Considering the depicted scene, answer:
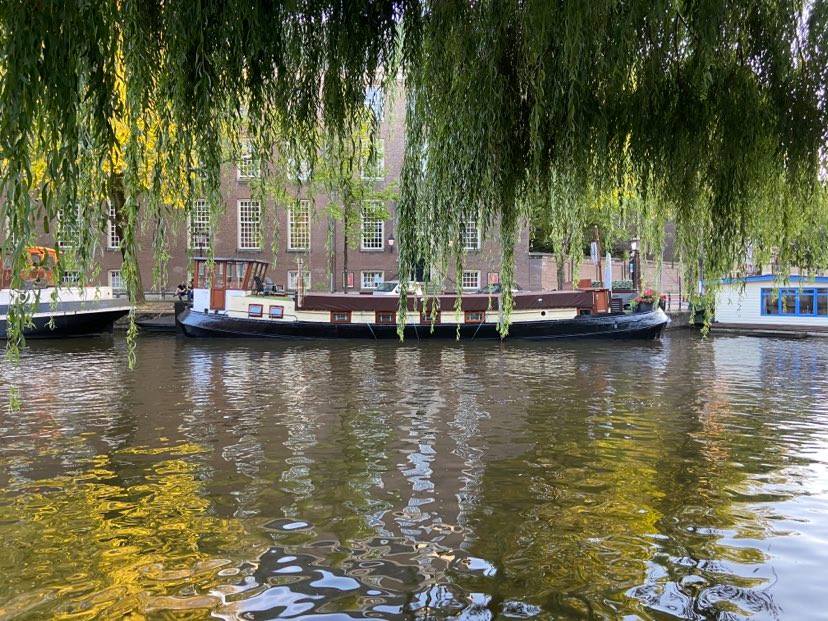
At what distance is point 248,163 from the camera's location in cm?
354

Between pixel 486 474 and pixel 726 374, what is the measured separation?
11063 millimetres

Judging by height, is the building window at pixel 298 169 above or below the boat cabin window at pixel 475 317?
above

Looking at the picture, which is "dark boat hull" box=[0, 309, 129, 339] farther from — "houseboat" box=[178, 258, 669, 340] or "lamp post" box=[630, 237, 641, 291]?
"lamp post" box=[630, 237, 641, 291]

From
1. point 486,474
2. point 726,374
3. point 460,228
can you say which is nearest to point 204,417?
point 486,474

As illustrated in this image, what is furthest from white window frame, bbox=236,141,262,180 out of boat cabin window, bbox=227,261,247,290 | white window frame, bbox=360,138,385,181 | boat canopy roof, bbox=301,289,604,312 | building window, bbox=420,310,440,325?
boat cabin window, bbox=227,261,247,290

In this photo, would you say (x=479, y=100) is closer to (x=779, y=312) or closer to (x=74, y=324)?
(x=74, y=324)

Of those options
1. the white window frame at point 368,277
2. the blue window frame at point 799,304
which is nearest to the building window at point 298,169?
the blue window frame at point 799,304

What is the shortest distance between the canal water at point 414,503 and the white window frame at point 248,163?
2.61m

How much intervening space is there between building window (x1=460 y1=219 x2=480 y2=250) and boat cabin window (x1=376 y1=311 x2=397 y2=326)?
22.4m

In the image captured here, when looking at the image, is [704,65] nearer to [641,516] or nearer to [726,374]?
[641,516]

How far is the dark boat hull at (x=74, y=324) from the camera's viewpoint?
979 inches

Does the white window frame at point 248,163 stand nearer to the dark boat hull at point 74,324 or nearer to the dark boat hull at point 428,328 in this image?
the dark boat hull at point 428,328

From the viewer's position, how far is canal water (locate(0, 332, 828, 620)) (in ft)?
14.9

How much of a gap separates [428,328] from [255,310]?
6703mm
